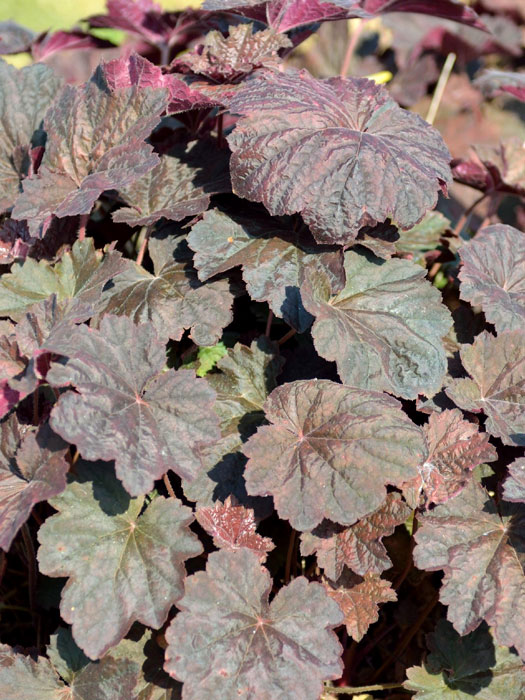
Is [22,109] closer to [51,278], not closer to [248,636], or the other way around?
[51,278]

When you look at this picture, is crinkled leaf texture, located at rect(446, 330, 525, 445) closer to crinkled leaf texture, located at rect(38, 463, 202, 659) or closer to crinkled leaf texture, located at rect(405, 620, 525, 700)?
crinkled leaf texture, located at rect(405, 620, 525, 700)

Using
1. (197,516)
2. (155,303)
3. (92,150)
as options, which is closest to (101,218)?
(92,150)

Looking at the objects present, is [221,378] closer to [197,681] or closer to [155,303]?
[155,303]

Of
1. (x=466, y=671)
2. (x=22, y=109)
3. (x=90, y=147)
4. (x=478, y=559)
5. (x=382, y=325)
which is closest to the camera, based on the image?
(x=478, y=559)

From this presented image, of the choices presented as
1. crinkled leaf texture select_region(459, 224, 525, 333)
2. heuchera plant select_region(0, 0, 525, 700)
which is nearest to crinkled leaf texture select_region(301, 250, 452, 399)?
heuchera plant select_region(0, 0, 525, 700)

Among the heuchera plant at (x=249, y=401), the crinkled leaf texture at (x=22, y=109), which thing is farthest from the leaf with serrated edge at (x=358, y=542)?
the crinkled leaf texture at (x=22, y=109)

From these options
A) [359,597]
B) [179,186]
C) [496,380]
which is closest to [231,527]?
[359,597]
